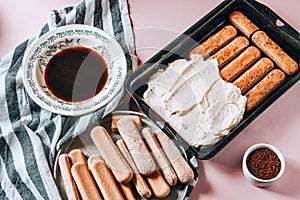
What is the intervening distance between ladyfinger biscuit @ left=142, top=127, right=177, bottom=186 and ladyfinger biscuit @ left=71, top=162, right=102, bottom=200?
0.50 ft

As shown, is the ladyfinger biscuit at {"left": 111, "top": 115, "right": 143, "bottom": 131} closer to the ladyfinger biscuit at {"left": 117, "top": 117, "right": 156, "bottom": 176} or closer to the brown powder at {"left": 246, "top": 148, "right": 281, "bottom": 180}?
the ladyfinger biscuit at {"left": 117, "top": 117, "right": 156, "bottom": 176}

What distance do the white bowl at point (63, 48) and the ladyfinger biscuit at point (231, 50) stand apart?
0.23m

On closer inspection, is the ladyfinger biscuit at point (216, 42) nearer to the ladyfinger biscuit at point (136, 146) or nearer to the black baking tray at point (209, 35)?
the black baking tray at point (209, 35)

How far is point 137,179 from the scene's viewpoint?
1.46 meters

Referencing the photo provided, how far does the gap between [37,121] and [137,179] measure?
297mm

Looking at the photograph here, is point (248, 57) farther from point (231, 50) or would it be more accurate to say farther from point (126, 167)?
point (126, 167)

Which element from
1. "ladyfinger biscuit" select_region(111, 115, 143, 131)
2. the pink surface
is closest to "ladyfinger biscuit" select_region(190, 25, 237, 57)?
the pink surface

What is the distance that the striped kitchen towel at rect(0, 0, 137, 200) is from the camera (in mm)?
1511

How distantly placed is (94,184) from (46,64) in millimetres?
329

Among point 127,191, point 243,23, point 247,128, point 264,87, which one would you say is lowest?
point 127,191


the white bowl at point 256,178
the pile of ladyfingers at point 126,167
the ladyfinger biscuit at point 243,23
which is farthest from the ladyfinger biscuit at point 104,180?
the ladyfinger biscuit at point 243,23

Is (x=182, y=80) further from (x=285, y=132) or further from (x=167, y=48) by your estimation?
(x=285, y=132)

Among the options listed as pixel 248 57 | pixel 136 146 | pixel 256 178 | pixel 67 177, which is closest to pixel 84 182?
pixel 67 177

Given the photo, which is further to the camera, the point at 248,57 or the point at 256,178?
the point at 248,57
